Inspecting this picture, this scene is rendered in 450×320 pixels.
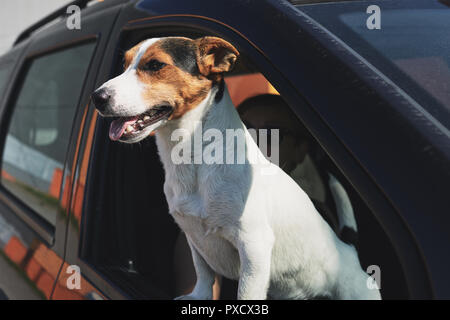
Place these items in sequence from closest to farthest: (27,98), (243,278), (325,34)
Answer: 1. (325,34)
2. (243,278)
3. (27,98)

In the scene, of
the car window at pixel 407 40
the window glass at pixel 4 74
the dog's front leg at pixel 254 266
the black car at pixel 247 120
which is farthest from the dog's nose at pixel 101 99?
the window glass at pixel 4 74

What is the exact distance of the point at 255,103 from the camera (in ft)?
5.71

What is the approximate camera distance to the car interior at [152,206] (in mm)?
1459

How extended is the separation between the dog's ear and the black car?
0.03m

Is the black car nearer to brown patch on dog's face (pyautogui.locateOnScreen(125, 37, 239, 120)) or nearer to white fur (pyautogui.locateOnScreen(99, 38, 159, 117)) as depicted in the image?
brown patch on dog's face (pyautogui.locateOnScreen(125, 37, 239, 120))

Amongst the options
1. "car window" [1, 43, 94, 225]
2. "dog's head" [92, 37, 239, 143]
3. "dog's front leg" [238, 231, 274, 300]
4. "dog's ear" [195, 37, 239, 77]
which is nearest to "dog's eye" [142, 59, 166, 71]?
"dog's head" [92, 37, 239, 143]

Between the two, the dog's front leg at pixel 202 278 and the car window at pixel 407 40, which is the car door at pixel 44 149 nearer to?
the dog's front leg at pixel 202 278

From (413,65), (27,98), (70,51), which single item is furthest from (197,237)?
(27,98)

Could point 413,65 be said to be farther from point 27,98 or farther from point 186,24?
point 27,98

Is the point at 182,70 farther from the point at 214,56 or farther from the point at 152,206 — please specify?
the point at 152,206

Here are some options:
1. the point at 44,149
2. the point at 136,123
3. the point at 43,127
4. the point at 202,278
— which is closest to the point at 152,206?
the point at 202,278

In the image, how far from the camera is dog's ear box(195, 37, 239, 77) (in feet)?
3.67

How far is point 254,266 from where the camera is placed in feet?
3.68

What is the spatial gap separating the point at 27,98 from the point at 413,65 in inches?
91.3
